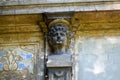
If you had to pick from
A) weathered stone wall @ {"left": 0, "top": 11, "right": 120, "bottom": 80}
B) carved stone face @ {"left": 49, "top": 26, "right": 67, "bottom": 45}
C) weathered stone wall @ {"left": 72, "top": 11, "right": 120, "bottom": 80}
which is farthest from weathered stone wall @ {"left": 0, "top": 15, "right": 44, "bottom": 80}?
weathered stone wall @ {"left": 72, "top": 11, "right": 120, "bottom": 80}

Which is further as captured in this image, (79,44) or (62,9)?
(79,44)

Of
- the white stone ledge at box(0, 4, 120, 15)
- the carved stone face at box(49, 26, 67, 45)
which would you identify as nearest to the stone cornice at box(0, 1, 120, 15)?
the white stone ledge at box(0, 4, 120, 15)

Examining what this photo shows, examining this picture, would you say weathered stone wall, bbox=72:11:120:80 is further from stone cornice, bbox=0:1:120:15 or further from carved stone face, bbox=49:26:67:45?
carved stone face, bbox=49:26:67:45

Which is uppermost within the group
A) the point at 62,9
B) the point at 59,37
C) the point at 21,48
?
the point at 62,9

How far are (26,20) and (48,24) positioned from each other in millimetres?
329

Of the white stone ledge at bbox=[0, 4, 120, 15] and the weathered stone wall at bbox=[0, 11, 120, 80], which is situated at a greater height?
the white stone ledge at bbox=[0, 4, 120, 15]

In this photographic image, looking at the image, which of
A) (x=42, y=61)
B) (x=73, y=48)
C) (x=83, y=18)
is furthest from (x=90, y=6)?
(x=42, y=61)

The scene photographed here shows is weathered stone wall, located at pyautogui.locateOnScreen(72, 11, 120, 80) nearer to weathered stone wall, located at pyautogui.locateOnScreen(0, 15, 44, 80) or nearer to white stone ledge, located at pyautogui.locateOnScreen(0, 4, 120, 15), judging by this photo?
white stone ledge, located at pyautogui.locateOnScreen(0, 4, 120, 15)

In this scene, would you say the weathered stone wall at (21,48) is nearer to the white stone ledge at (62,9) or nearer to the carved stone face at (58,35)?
the white stone ledge at (62,9)

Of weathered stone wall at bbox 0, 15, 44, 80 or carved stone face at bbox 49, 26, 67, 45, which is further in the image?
weathered stone wall at bbox 0, 15, 44, 80

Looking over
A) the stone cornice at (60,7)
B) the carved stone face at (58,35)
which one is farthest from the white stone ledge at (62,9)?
the carved stone face at (58,35)

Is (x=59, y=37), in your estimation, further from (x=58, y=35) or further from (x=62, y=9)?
(x=62, y=9)

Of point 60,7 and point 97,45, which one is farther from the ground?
point 60,7

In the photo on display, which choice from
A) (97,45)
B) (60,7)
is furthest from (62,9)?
(97,45)
